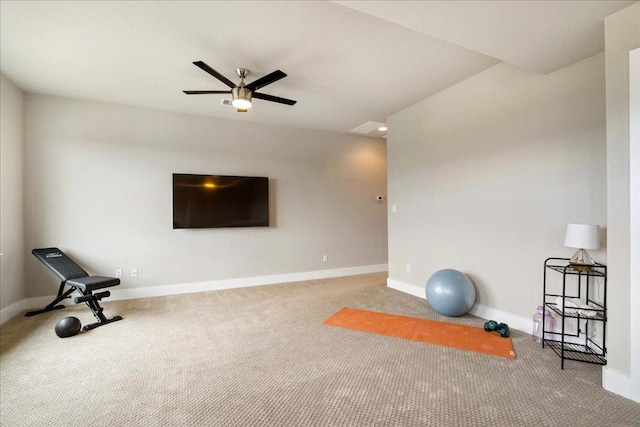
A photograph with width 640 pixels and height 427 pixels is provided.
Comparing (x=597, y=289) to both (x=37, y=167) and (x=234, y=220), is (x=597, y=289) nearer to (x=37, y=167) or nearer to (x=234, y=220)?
(x=234, y=220)

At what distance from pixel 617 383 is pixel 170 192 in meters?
5.22

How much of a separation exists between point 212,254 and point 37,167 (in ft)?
8.29

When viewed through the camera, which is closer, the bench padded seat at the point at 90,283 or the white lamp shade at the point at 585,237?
the white lamp shade at the point at 585,237

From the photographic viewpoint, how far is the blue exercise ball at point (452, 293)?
131 inches

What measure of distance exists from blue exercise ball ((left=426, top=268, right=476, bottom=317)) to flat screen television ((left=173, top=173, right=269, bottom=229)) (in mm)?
2982

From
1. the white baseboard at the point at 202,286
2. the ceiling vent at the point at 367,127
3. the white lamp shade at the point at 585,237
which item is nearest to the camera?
the white lamp shade at the point at 585,237

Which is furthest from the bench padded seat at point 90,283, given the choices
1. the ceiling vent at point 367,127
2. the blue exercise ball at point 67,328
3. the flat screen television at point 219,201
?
the ceiling vent at point 367,127

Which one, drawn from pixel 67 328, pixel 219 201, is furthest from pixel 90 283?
pixel 219 201

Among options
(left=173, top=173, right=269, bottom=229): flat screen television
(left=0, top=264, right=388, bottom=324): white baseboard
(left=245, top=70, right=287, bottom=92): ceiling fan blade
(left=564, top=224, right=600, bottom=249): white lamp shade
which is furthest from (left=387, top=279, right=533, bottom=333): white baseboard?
(left=173, top=173, right=269, bottom=229): flat screen television

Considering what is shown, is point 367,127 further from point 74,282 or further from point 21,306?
point 21,306

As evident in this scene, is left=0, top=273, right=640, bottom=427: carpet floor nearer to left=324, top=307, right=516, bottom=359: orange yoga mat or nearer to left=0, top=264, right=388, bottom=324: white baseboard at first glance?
left=324, top=307, right=516, bottom=359: orange yoga mat

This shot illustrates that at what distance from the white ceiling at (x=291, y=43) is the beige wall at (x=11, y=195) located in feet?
0.95

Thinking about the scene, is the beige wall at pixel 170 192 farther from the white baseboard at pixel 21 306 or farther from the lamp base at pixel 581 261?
the lamp base at pixel 581 261

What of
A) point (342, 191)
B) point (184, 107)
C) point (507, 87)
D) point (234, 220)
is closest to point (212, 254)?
point (234, 220)
